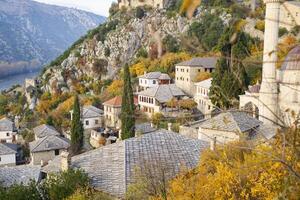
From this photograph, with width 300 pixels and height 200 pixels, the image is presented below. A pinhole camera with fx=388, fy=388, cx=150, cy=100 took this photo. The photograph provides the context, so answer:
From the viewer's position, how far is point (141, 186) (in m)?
11.8

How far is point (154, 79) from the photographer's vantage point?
145ft

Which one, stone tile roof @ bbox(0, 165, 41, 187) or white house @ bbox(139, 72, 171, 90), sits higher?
white house @ bbox(139, 72, 171, 90)

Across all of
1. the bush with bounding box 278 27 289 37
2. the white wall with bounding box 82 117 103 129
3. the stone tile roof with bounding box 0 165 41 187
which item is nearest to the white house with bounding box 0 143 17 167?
the white wall with bounding box 82 117 103 129

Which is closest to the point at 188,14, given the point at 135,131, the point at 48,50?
the point at 135,131

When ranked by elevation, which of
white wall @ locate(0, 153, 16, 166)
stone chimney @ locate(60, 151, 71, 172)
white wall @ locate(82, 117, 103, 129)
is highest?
Result: stone chimney @ locate(60, 151, 71, 172)

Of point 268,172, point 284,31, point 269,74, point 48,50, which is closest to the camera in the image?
point 268,172

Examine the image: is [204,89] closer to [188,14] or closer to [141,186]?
[141,186]

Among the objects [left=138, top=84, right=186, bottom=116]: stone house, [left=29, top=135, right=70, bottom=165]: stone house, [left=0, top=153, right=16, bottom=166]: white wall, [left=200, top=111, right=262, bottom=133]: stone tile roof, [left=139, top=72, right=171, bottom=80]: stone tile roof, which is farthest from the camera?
[left=139, top=72, right=171, bottom=80]: stone tile roof

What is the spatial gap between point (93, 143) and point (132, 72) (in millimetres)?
19091

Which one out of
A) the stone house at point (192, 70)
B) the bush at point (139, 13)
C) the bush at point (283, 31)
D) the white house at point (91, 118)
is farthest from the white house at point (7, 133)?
the bush at point (283, 31)

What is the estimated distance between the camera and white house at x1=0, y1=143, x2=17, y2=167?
32.0 meters

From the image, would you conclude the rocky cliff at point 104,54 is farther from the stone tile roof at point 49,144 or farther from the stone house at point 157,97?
the stone tile roof at point 49,144

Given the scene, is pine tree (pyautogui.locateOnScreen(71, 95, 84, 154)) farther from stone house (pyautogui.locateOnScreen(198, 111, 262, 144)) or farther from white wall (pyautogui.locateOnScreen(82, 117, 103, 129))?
stone house (pyautogui.locateOnScreen(198, 111, 262, 144))

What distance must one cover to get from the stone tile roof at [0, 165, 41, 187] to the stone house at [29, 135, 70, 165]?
31.9 feet
